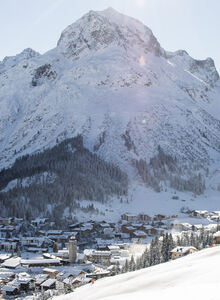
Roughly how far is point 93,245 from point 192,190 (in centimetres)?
9451

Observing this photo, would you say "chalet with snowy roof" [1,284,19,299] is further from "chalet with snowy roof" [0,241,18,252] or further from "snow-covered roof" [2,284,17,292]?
"chalet with snowy roof" [0,241,18,252]

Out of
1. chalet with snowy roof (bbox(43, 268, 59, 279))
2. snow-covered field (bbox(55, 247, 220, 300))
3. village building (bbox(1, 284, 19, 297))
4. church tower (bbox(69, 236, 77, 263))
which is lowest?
village building (bbox(1, 284, 19, 297))

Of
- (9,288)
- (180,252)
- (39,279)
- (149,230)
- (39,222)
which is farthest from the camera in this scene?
(39,222)

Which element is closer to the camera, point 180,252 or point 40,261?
point 180,252

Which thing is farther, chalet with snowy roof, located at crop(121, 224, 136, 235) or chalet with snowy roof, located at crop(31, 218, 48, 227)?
chalet with snowy roof, located at crop(31, 218, 48, 227)

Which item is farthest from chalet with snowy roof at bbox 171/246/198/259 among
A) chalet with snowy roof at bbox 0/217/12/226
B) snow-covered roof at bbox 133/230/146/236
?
chalet with snowy roof at bbox 0/217/12/226

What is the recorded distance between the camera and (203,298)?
18.0 meters

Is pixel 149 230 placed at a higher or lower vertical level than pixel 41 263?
higher

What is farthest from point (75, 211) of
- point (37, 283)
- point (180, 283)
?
point (180, 283)

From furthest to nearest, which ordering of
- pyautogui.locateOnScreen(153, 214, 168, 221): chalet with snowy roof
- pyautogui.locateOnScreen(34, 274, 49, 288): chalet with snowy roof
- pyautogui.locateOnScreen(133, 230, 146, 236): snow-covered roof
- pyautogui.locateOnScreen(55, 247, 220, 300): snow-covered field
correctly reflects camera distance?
pyautogui.locateOnScreen(153, 214, 168, 221): chalet with snowy roof → pyautogui.locateOnScreen(133, 230, 146, 236): snow-covered roof → pyautogui.locateOnScreen(34, 274, 49, 288): chalet with snowy roof → pyautogui.locateOnScreen(55, 247, 220, 300): snow-covered field

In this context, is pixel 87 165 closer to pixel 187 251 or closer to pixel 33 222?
pixel 33 222

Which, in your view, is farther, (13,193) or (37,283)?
(13,193)

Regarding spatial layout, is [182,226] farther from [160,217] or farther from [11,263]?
[11,263]

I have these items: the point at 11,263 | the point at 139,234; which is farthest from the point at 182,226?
the point at 11,263
